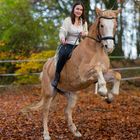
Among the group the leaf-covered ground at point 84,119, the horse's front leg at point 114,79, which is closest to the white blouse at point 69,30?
the horse's front leg at point 114,79

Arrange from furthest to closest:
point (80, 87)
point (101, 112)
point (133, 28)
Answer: point (133, 28) < point (101, 112) < point (80, 87)

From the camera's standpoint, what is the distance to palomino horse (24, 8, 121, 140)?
787cm

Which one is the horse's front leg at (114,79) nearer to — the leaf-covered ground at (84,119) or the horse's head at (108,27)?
the horse's head at (108,27)

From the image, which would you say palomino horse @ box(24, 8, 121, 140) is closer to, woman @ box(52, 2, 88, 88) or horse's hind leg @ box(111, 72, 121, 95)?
horse's hind leg @ box(111, 72, 121, 95)

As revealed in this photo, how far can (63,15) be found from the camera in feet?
74.3

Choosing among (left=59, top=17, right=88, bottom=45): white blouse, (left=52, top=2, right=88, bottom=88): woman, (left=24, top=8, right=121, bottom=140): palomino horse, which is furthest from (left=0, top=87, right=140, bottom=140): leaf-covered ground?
(left=59, top=17, right=88, bottom=45): white blouse

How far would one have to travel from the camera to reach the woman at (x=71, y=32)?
8781 mm

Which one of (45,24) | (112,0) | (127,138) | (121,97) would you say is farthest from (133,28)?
(127,138)

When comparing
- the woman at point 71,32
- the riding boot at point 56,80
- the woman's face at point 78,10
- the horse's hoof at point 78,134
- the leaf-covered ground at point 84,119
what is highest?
the woman's face at point 78,10

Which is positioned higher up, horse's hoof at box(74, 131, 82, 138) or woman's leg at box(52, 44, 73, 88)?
woman's leg at box(52, 44, 73, 88)

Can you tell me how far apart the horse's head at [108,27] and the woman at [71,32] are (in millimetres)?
787

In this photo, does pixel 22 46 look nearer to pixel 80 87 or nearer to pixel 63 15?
pixel 63 15

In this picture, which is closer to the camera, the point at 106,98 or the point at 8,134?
the point at 106,98

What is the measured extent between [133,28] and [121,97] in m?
11.7
